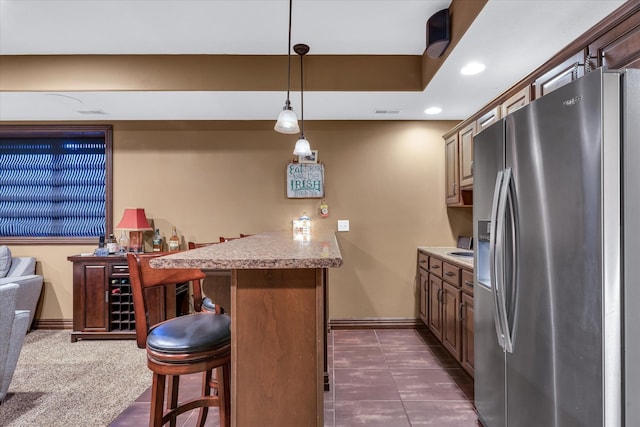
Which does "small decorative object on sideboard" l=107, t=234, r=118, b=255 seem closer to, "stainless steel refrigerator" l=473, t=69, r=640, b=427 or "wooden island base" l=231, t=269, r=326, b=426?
"wooden island base" l=231, t=269, r=326, b=426

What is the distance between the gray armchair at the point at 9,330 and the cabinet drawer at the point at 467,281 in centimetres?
296

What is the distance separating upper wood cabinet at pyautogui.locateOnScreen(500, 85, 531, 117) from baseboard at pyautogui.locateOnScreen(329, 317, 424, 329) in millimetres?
2329

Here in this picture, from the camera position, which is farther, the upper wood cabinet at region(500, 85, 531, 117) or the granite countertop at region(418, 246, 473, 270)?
the granite countertop at region(418, 246, 473, 270)

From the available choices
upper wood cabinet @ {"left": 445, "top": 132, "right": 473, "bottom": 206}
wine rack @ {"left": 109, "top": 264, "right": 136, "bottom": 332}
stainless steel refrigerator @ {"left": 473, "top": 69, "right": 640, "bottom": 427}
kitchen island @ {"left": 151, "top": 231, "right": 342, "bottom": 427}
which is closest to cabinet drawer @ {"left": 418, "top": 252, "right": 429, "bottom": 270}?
upper wood cabinet @ {"left": 445, "top": 132, "right": 473, "bottom": 206}

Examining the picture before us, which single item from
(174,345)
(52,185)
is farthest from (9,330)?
(52,185)

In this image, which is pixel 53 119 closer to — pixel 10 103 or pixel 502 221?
pixel 10 103

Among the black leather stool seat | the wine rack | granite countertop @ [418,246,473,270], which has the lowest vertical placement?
the wine rack

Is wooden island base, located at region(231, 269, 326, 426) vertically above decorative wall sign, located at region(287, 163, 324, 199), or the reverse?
decorative wall sign, located at region(287, 163, 324, 199)

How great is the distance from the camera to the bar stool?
1227mm

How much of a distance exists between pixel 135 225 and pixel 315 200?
1.96 meters

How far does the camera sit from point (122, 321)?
3.26m

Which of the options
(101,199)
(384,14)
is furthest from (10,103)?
(384,14)

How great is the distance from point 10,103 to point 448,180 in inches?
177

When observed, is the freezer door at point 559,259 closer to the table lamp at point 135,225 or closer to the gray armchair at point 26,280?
the table lamp at point 135,225
